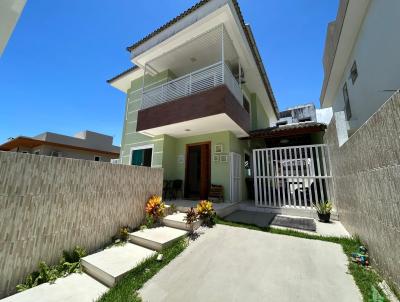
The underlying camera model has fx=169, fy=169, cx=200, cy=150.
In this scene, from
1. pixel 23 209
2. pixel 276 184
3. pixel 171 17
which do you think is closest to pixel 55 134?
pixel 171 17

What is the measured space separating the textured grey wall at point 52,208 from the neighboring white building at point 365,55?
6.87 m

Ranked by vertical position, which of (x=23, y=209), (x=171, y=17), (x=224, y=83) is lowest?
(x=23, y=209)

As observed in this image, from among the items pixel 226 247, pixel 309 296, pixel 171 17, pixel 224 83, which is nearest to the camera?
pixel 309 296

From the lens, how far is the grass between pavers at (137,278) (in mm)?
2625

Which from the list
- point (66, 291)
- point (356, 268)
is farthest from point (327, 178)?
point (66, 291)

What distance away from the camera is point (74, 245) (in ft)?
12.3

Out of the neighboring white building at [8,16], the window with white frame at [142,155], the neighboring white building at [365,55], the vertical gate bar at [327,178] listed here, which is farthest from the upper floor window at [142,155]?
the neighboring white building at [365,55]

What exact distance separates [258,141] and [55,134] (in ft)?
65.2

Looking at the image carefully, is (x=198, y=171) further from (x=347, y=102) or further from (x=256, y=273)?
(x=347, y=102)

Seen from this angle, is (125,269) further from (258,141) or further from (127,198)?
(258,141)

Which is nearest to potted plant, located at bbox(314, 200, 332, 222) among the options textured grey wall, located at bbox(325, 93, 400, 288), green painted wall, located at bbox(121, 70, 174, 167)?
textured grey wall, located at bbox(325, 93, 400, 288)

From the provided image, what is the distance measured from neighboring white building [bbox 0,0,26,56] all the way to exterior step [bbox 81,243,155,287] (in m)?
4.40

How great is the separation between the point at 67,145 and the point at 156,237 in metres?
18.2

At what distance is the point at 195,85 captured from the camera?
293 inches
